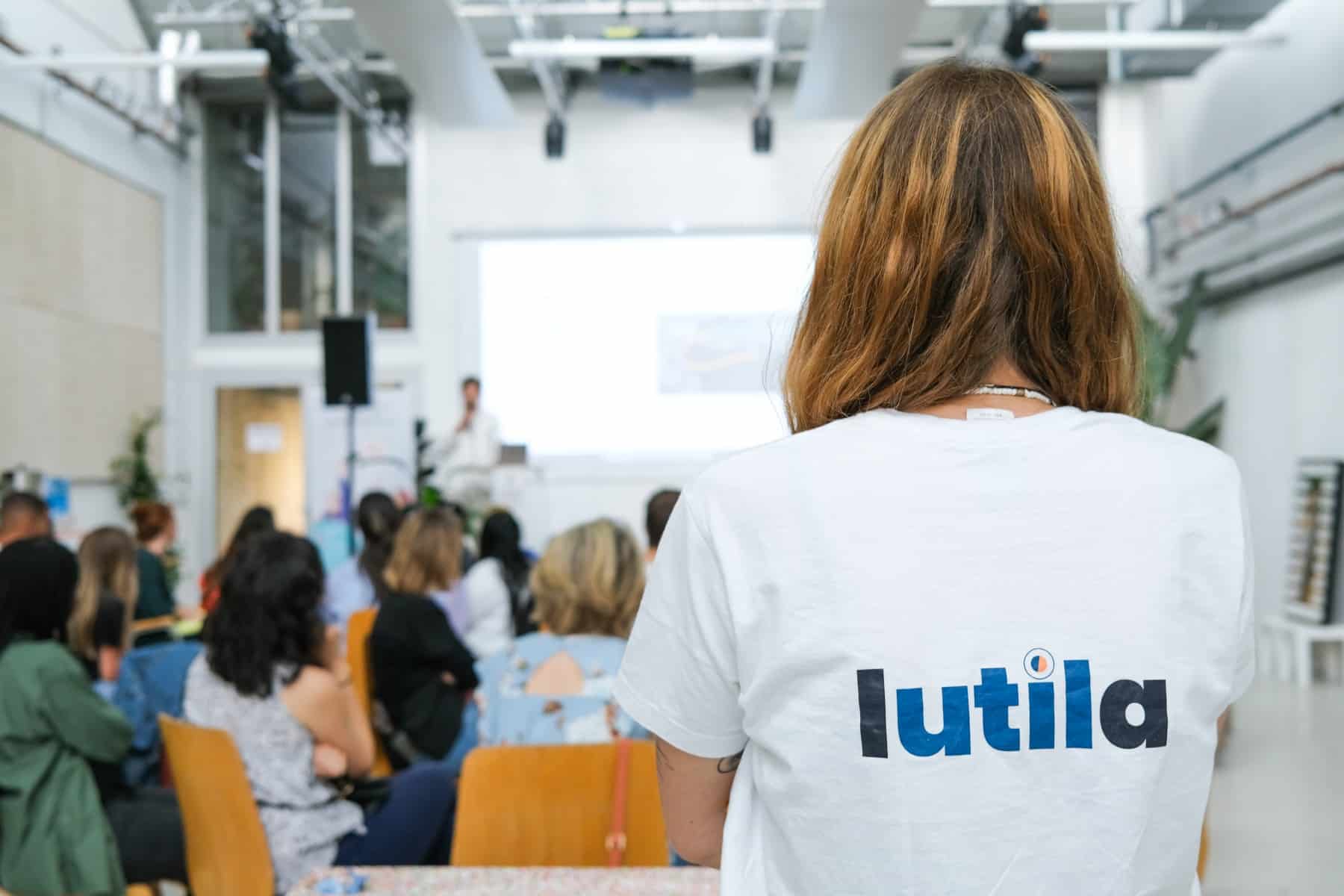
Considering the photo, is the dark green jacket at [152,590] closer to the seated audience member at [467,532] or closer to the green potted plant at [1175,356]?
the seated audience member at [467,532]

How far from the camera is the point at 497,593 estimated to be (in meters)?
3.92

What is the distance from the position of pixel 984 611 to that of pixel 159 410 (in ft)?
32.0

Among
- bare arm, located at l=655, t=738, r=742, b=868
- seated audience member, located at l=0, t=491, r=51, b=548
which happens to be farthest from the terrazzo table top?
seated audience member, located at l=0, t=491, r=51, b=548

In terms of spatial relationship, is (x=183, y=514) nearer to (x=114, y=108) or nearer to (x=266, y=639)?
(x=114, y=108)

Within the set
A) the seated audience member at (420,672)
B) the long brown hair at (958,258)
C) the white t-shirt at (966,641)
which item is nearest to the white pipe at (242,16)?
the seated audience member at (420,672)

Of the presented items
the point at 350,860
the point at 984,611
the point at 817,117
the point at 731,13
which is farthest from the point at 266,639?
the point at 731,13

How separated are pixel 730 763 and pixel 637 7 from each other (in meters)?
8.15

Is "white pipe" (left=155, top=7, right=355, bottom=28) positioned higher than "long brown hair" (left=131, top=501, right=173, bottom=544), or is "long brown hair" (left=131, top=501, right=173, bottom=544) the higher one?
"white pipe" (left=155, top=7, right=355, bottom=28)

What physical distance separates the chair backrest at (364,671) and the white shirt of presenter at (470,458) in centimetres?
480

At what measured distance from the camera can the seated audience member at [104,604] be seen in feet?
10.1

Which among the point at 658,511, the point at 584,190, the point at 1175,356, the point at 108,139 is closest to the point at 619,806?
the point at 658,511

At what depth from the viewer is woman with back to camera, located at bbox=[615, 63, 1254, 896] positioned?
2.60 ft

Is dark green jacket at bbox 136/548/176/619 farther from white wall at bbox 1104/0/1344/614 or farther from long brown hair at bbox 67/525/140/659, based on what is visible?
white wall at bbox 1104/0/1344/614

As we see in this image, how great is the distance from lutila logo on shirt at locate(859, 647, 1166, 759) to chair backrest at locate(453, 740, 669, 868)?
131 centimetres
